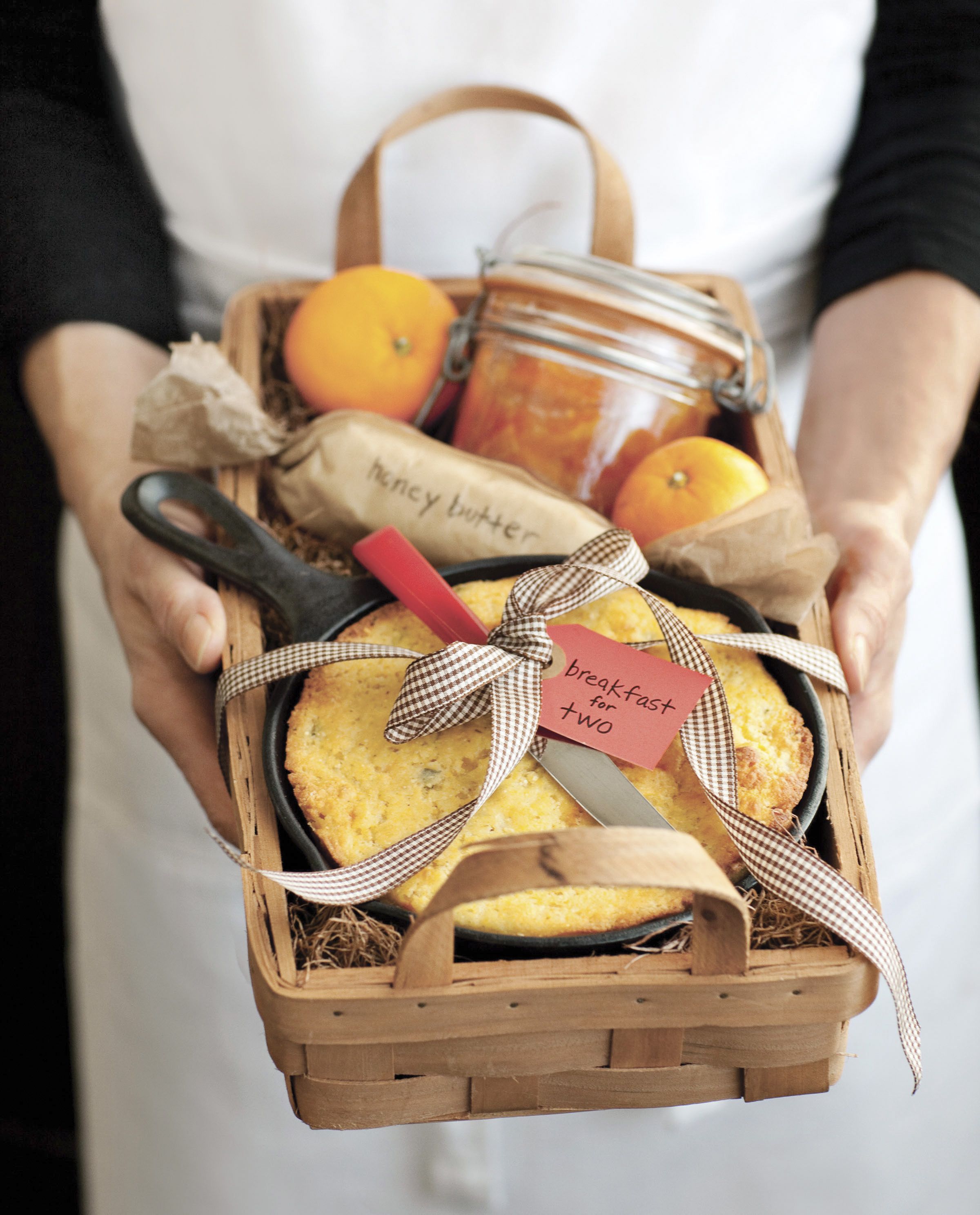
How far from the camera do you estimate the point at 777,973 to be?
0.42 meters

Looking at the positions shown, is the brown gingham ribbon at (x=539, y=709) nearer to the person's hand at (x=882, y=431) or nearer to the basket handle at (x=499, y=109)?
the person's hand at (x=882, y=431)

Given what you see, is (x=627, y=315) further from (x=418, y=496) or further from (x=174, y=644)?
(x=174, y=644)

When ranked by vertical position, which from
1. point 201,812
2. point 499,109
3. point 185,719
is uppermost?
point 499,109

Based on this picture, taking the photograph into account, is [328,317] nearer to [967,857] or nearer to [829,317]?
[829,317]

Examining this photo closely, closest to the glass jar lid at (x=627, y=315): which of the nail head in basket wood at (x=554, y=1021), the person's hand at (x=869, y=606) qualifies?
the person's hand at (x=869, y=606)

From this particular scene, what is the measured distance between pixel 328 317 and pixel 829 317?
0.43 m

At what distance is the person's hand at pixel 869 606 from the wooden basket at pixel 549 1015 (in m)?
0.11

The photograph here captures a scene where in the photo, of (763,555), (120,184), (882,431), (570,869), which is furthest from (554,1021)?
(120,184)

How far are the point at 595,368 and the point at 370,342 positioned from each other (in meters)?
0.17

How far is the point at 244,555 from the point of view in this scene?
60 cm

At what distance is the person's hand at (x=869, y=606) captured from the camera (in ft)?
1.92

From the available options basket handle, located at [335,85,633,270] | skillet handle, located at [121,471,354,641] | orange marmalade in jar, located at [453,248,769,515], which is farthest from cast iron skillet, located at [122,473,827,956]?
basket handle, located at [335,85,633,270]

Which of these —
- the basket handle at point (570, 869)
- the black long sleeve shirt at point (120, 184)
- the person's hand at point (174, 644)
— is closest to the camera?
the basket handle at point (570, 869)

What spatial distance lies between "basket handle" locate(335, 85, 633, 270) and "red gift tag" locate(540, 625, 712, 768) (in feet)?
1.24
